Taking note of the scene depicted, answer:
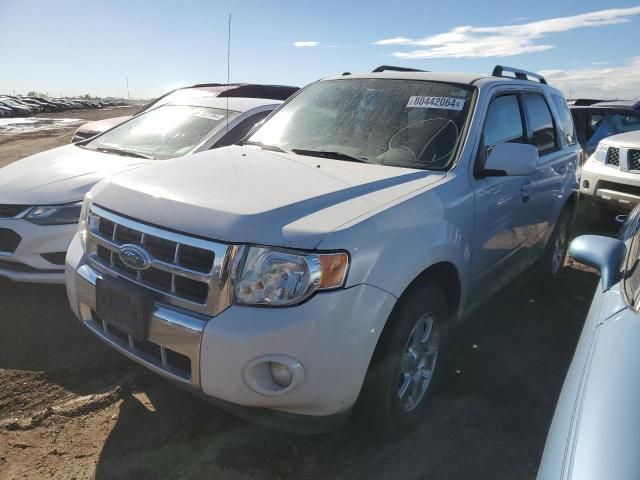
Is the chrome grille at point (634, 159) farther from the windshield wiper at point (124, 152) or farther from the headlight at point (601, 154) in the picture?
the windshield wiper at point (124, 152)

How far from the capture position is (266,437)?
8.32 ft

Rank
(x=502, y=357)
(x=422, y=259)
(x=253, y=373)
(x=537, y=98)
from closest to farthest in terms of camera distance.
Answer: (x=253, y=373) → (x=422, y=259) → (x=502, y=357) → (x=537, y=98)

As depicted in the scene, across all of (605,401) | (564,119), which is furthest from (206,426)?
(564,119)

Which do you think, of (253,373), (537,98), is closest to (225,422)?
(253,373)

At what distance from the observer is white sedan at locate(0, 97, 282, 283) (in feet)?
12.1

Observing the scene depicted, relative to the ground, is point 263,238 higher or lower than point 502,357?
higher

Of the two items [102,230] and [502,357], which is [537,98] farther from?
[102,230]

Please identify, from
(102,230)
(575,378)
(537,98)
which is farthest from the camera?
(537,98)

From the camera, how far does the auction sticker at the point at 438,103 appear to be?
3125 mm

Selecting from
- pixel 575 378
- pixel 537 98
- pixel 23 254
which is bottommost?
pixel 23 254

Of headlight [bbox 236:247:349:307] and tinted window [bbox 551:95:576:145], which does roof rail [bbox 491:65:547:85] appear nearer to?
tinted window [bbox 551:95:576:145]

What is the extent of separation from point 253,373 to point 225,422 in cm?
82

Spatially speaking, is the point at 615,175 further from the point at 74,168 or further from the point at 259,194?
the point at 74,168

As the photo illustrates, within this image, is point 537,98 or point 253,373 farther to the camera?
point 537,98
